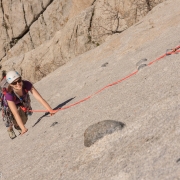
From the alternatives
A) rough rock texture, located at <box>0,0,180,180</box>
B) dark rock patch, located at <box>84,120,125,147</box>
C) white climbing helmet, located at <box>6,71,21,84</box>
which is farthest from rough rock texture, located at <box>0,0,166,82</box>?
dark rock patch, located at <box>84,120,125,147</box>

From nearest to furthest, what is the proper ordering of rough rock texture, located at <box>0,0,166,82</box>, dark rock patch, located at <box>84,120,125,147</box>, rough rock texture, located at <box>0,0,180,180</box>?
rough rock texture, located at <box>0,0,180,180</box> → dark rock patch, located at <box>84,120,125,147</box> → rough rock texture, located at <box>0,0,166,82</box>

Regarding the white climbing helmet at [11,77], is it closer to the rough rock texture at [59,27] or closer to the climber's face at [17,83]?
the climber's face at [17,83]

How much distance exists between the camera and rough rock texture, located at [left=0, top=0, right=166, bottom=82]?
1730 centimetres

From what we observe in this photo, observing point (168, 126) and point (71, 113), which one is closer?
point (168, 126)

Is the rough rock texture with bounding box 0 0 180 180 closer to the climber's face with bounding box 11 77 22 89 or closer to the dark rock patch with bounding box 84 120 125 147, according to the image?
the dark rock patch with bounding box 84 120 125 147

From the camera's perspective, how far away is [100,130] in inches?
193

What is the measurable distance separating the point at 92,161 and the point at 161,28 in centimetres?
917

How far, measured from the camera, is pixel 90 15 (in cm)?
1822

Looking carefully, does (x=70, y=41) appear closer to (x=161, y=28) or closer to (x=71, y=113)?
(x=161, y=28)

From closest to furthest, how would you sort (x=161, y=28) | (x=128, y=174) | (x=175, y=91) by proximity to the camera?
(x=128, y=174) < (x=175, y=91) < (x=161, y=28)

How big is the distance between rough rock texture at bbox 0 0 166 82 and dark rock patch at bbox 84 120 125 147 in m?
12.4

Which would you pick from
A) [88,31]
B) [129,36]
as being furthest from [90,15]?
[129,36]

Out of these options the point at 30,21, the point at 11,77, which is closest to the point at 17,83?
the point at 11,77

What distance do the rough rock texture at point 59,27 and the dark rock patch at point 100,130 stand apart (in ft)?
40.8
